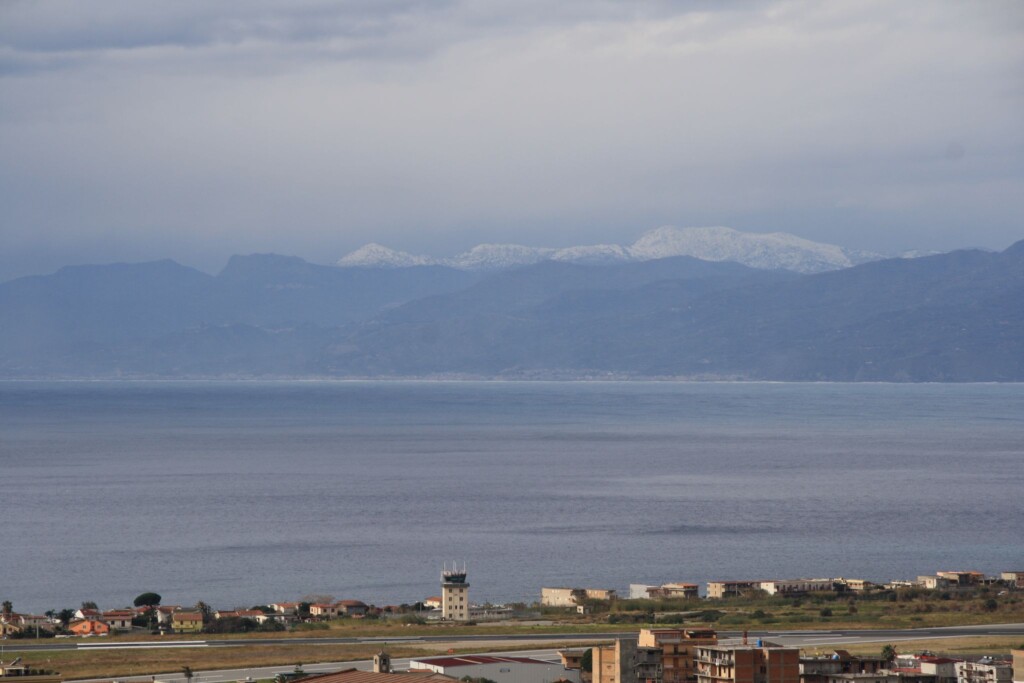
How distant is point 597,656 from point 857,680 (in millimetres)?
5748

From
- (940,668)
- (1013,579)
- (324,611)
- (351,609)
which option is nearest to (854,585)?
(1013,579)

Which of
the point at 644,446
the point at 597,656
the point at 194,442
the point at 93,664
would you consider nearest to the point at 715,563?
the point at 93,664

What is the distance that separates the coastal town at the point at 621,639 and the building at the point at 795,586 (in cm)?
4

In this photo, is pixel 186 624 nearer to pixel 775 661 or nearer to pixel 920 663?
pixel 920 663

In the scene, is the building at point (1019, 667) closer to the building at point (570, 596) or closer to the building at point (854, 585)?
the building at point (570, 596)

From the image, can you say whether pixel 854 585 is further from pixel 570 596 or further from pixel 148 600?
pixel 148 600

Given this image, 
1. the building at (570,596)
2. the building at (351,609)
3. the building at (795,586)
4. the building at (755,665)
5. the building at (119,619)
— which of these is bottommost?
the building at (755,665)

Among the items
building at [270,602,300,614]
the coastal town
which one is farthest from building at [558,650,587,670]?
building at [270,602,300,614]

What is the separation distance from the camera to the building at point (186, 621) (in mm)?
63969

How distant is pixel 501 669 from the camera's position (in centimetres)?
4653

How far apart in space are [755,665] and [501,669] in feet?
42.8

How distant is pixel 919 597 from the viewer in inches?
2751

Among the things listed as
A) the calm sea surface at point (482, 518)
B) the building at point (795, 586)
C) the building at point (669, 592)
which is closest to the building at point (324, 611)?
the calm sea surface at point (482, 518)

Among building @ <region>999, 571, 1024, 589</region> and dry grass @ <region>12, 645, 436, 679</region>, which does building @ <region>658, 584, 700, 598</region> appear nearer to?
building @ <region>999, 571, 1024, 589</region>
